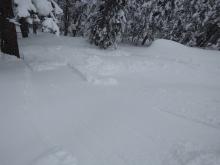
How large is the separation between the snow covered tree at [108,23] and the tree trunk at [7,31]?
5.38m

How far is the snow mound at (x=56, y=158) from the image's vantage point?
12.5 ft

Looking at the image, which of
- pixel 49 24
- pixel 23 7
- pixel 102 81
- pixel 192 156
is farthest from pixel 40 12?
pixel 192 156

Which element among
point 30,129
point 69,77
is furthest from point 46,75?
point 30,129

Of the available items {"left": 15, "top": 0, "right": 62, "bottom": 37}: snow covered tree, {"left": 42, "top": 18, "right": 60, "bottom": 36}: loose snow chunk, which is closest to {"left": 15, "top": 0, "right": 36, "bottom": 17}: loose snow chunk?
{"left": 15, "top": 0, "right": 62, "bottom": 37}: snow covered tree

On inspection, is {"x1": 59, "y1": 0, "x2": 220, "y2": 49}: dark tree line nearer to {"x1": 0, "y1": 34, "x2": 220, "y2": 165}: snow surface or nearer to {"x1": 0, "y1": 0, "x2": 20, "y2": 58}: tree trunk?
{"x1": 0, "y1": 34, "x2": 220, "y2": 165}: snow surface

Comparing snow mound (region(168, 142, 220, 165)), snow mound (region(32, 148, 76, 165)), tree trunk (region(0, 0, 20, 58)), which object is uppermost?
tree trunk (region(0, 0, 20, 58))

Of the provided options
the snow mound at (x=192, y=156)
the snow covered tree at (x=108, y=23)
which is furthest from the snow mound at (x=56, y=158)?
the snow covered tree at (x=108, y=23)

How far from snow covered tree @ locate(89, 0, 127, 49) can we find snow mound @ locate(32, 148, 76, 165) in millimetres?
9296

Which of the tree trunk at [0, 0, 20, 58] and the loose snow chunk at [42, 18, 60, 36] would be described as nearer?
the tree trunk at [0, 0, 20, 58]

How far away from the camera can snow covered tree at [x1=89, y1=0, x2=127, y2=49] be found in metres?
12.5

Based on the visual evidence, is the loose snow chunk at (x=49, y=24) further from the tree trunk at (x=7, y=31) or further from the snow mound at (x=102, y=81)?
the snow mound at (x=102, y=81)

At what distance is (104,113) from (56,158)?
184 centimetres

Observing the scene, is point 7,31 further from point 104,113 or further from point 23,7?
point 104,113

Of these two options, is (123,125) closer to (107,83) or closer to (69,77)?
(107,83)
